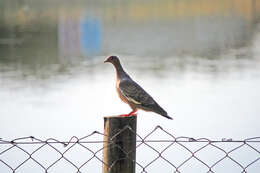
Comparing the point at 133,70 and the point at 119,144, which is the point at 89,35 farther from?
the point at 119,144

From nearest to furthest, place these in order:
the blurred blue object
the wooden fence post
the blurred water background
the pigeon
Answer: the wooden fence post → the pigeon → the blurred water background → the blurred blue object

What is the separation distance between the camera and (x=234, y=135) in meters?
11.3

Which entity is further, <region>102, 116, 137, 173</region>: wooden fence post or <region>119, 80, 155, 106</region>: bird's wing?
<region>119, 80, 155, 106</region>: bird's wing

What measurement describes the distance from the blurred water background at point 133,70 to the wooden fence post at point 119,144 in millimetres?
8878

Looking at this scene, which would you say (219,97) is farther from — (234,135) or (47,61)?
(47,61)

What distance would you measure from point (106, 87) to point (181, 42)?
10.6 metres

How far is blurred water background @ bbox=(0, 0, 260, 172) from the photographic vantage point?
496 inches

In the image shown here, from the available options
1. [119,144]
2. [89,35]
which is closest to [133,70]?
[89,35]

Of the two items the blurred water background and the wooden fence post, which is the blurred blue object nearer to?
the blurred water background

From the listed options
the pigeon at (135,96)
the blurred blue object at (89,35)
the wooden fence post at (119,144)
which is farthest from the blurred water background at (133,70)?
the wooden fence post at (119,144)

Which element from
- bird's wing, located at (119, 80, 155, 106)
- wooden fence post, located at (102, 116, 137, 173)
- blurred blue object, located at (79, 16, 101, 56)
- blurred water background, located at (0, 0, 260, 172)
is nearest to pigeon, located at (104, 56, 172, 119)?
bird's wing, located at (119, 80, 155, 106)

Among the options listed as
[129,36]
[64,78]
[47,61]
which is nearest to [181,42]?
[129,36]

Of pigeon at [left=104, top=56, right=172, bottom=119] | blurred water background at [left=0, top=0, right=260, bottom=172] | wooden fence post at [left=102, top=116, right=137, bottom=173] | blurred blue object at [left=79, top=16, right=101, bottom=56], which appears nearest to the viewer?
wooden fence post at [left=102, top=116, right=137, bottom=173]

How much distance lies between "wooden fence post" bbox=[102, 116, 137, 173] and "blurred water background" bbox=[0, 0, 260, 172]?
8878 millimetres
